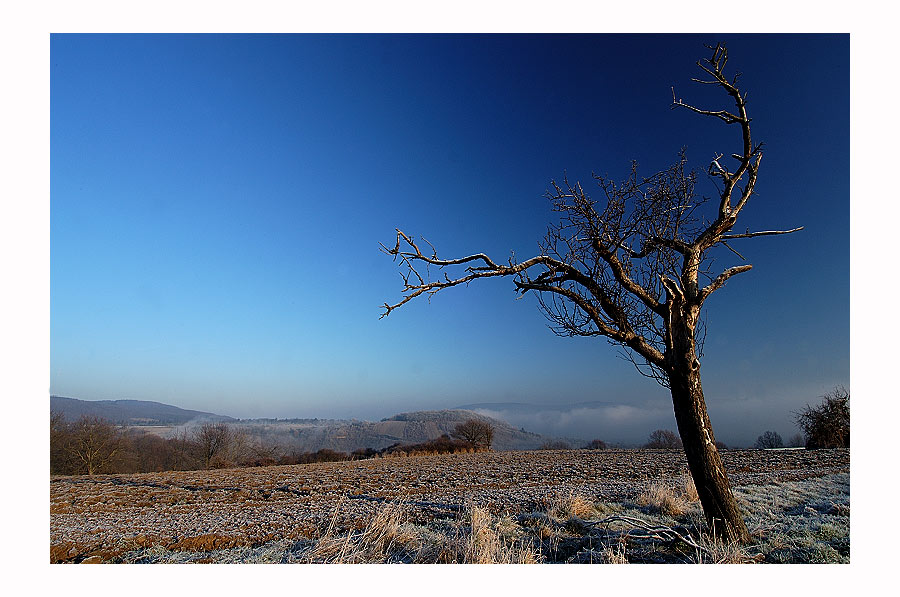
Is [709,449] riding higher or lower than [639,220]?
lower

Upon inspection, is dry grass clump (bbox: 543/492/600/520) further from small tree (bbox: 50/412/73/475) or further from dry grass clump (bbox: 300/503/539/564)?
small tree (bbox: 50/412/73/475)

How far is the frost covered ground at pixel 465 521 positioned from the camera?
4684 mm

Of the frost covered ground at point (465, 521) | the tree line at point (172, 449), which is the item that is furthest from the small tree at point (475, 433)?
the frost covered ground at point (465, 521)

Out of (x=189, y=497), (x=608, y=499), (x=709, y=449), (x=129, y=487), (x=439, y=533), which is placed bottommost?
(x=129, y=487)

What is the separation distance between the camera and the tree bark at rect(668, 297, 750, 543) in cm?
447

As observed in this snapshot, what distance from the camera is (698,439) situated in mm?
4520

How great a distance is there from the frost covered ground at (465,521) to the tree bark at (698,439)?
0.88 ft

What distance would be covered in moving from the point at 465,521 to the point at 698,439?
12.4ft

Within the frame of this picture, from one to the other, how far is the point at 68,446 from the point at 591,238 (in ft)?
110

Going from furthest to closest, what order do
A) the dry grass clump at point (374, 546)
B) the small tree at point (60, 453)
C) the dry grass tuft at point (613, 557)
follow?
the small tree at point (60, 453), the dry grass clump at point (374, 546), the dry grass tuft at point (613, 557)

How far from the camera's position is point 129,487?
1583 centimetres

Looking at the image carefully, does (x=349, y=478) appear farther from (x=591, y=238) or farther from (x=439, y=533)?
(x=591, y=238)

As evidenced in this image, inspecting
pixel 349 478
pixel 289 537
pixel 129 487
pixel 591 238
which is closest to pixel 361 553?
pixel 289 537

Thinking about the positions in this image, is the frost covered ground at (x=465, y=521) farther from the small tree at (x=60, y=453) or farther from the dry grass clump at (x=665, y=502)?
the small tree at (x=60, y=453)
